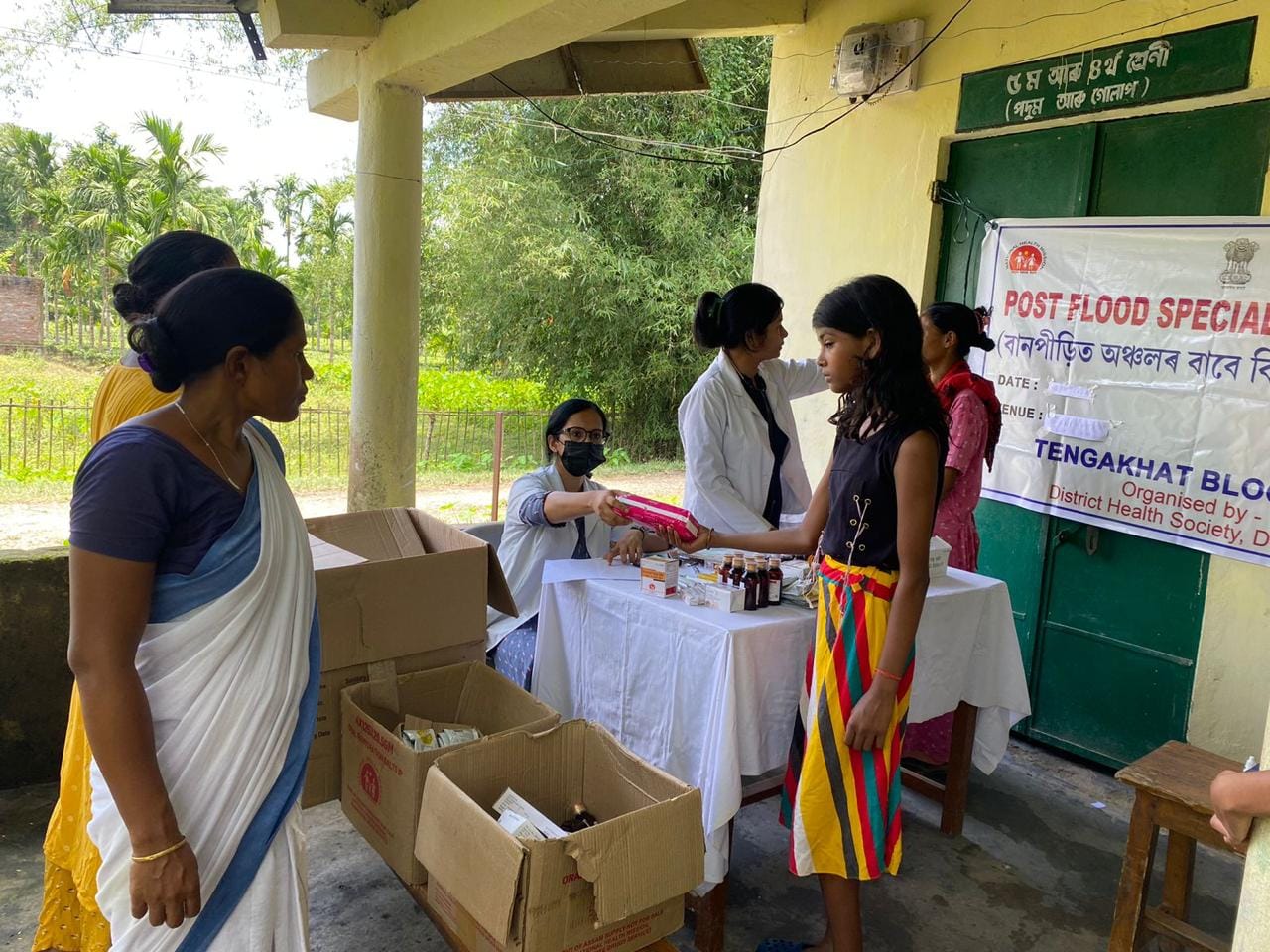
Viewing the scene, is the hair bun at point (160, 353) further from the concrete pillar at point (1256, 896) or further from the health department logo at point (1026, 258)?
the health department logo at point (1026, 258)

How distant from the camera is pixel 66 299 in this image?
1758cm

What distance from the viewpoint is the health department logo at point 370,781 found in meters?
2.42

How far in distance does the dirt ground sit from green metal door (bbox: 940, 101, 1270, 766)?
4.94 m

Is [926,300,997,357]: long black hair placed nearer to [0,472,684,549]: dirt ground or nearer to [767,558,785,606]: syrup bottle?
[767,558,785,606]: syrup bottle

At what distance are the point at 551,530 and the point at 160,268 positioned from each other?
147 cm

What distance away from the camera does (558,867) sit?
6.05 ft

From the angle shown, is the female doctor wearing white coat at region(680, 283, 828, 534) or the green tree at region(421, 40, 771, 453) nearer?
the female doctor wearing white coat at region(680, 283, 828, 534)

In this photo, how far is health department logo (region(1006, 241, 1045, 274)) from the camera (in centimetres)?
397

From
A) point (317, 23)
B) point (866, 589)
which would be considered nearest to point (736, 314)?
point (866, 589)

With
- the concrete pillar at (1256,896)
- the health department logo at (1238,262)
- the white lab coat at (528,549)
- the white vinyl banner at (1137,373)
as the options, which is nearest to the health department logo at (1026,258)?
the white vinyl banner at (1137,373)

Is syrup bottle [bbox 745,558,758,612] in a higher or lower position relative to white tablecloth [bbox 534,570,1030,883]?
higher

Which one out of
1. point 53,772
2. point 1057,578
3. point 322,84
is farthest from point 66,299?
point 1057,578

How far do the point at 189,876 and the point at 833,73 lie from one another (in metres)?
4.41

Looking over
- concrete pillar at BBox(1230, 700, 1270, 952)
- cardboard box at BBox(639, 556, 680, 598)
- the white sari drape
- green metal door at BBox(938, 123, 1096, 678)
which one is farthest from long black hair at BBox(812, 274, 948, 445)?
green metal door at BBox(938, 123, 1096, 678)
